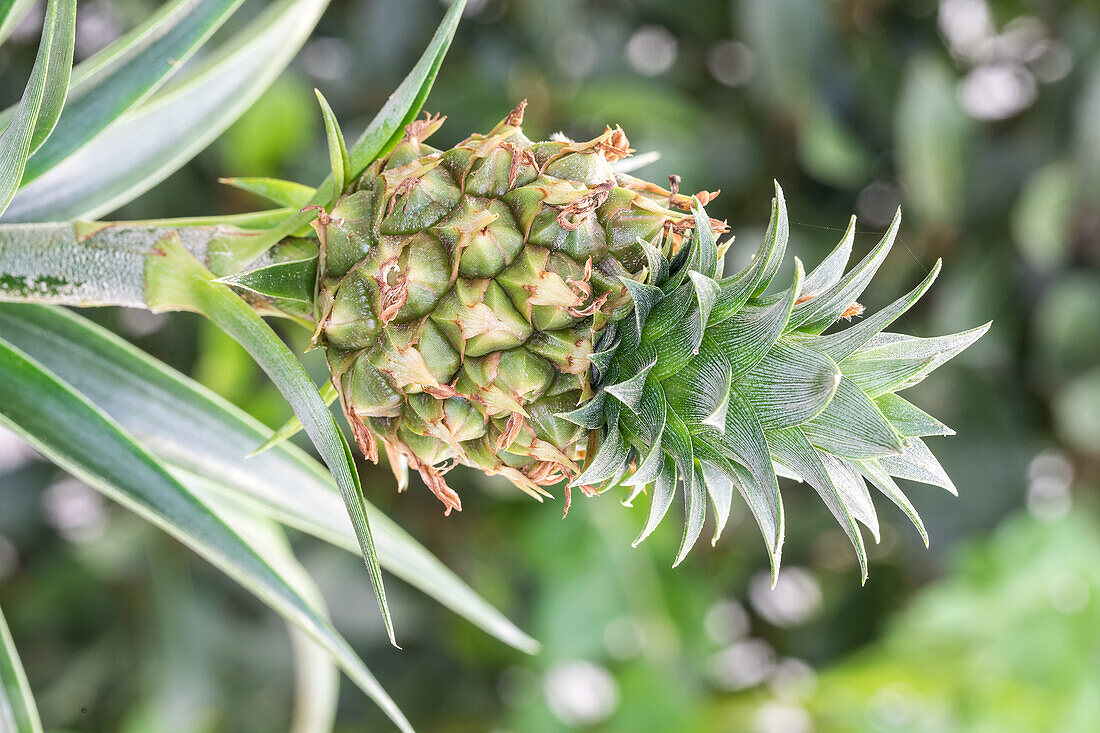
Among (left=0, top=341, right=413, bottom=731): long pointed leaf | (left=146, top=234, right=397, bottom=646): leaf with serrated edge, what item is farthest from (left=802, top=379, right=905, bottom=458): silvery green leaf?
(left=0, top=341, right=413, bottom=731): long pointed leaf

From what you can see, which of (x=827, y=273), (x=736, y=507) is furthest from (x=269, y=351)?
(x=736, y=507)

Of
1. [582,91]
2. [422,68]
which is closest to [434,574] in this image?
[422,68]

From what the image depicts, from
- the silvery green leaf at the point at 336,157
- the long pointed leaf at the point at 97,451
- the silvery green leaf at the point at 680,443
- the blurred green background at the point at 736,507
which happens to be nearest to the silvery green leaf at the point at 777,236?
the silvery green leaf at the point at 680,443

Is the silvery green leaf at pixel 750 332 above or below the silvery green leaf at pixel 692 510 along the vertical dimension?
above

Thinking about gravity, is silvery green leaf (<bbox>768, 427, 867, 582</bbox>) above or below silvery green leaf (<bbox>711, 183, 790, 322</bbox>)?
below

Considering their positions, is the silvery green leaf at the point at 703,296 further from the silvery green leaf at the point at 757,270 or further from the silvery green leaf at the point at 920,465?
the silvery green leaf at the point at 920,465

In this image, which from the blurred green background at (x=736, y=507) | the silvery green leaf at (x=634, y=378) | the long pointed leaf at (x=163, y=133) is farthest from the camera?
the blurred green background at (x=736, y=507)

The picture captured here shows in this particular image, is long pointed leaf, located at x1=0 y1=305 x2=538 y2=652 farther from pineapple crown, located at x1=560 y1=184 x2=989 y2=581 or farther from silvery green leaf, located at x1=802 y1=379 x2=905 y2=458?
silvery green leaf, located at x1=802 y1=379 x2=905 y2=458
